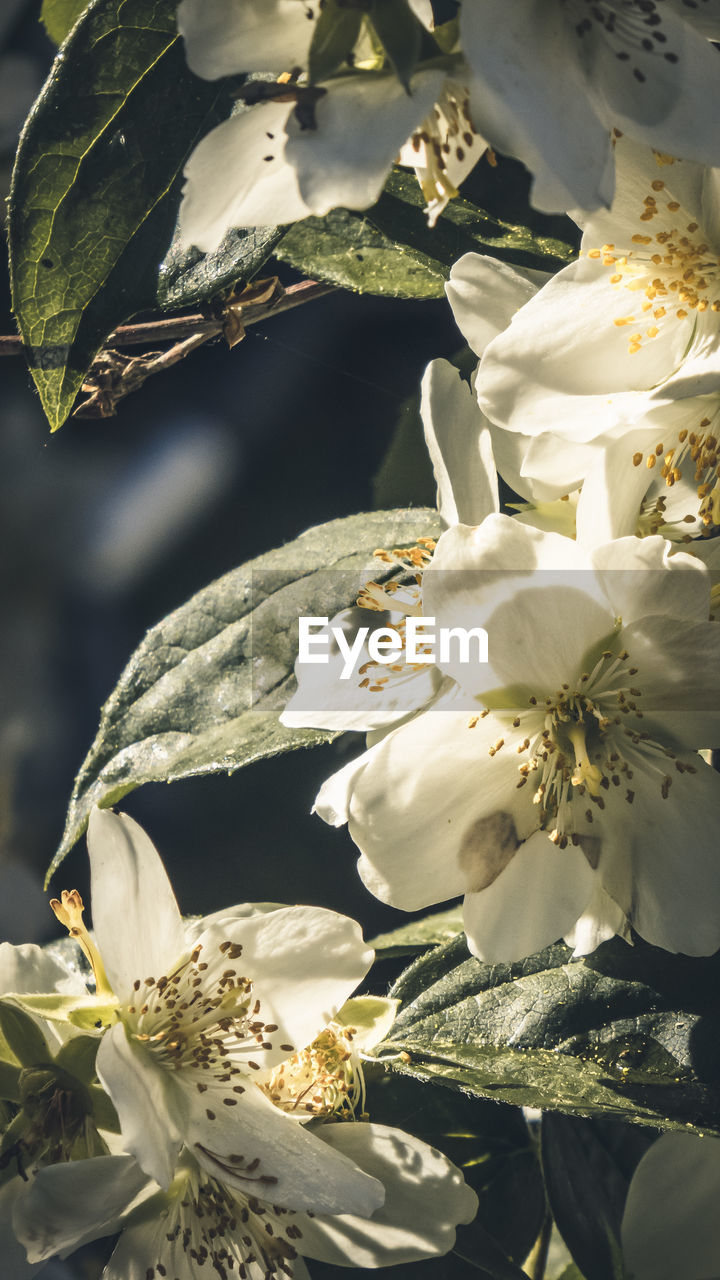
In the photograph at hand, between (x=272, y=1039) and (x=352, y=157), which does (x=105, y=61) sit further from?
(x=272, y=1039)

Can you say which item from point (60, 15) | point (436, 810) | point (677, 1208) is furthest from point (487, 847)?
point (60, 15)

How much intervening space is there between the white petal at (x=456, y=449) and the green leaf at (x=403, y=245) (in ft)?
0.44

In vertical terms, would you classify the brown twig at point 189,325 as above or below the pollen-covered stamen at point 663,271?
below

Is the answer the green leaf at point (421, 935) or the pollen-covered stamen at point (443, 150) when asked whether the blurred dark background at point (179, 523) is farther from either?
the pollen-covered stamen at point (443, 150)

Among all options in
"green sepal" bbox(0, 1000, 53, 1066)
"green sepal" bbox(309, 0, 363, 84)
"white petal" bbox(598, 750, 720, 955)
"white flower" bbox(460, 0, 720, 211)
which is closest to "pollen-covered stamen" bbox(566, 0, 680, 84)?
"white flower" bbox(460, 0, 720, 211)

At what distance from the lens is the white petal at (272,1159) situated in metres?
0.54

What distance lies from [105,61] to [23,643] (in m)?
0.56

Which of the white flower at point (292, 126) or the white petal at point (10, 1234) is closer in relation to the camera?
the white flower at point (292, 126)

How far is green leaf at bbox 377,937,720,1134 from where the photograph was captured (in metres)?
0.57

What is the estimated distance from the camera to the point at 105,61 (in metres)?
0.53

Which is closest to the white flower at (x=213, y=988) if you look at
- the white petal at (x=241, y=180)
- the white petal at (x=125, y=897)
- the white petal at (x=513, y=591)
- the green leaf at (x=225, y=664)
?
the white petal at (x=125, y=897)

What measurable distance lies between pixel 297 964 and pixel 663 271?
17.0 inches

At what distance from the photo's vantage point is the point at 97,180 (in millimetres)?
542

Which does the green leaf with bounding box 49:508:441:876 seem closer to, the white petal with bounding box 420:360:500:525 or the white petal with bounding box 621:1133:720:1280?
the white petal with bounding box 420:360:500:525
